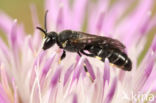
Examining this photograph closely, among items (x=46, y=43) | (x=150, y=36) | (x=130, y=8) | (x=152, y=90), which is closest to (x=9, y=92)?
(x=46, y=43)

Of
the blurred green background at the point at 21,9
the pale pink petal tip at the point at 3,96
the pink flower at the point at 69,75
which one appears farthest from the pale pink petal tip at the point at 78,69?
the blurred green background at the point at 21,9

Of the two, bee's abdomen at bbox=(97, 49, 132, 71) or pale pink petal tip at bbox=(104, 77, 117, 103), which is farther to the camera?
bee's abdomen at bbox=(97, 49, 132, 71)

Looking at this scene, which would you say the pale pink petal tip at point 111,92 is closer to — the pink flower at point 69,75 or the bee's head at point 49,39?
the pink flower at point 69,75

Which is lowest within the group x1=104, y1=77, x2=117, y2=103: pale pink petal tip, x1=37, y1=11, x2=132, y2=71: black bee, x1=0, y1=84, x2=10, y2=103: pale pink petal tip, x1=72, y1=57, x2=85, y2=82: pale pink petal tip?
x1=0, y1=84, x2=10, y2=103: pale pink petal tip

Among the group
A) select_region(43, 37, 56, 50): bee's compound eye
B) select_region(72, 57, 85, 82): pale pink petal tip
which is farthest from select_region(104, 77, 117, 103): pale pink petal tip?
select_region(43, 37, 56, 50): bee's compound eye

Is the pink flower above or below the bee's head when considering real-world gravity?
below

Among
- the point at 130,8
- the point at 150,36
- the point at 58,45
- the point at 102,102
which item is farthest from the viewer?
the point at 130,8

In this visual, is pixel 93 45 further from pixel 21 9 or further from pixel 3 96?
pixel 21 9

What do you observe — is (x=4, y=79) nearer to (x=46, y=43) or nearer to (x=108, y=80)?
(x=46, y=43)

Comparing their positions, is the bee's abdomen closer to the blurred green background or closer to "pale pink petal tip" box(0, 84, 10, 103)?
"pale pink petal tip" box(0, 84, 10, 103)
